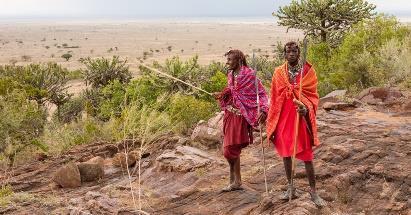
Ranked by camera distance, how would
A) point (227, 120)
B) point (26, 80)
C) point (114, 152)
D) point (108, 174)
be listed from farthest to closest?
point (26, 80)
point (114, 152)
point (108, 174)
point (227, 120)

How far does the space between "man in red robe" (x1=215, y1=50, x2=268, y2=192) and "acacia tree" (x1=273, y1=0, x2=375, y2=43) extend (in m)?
15.3

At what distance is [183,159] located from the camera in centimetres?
850

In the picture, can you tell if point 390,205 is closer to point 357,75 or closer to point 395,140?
point 395,140

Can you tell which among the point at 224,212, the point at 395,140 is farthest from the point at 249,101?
the point at 395,140

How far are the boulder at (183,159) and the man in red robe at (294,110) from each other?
2696mm

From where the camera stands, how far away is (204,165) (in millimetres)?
8383

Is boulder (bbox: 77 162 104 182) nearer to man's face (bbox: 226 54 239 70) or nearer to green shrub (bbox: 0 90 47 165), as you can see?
man's face (bbox: 226 54 239 70)

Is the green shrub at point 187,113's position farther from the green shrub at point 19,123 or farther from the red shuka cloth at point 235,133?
the red shuka cloth at point 235,133

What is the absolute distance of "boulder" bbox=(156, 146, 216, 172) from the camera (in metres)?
8.29

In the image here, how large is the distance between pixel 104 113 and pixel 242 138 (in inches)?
564

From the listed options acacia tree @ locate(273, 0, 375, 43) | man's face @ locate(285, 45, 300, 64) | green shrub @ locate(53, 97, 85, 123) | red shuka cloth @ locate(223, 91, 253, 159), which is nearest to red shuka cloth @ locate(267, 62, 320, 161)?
man's face @ locate(285, 45, 300, 64)

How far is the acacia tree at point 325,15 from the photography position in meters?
21.6

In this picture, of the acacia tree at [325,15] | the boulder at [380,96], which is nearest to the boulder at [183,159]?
the boulder at [380,96]

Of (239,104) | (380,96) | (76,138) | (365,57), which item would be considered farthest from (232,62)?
(365,57)
